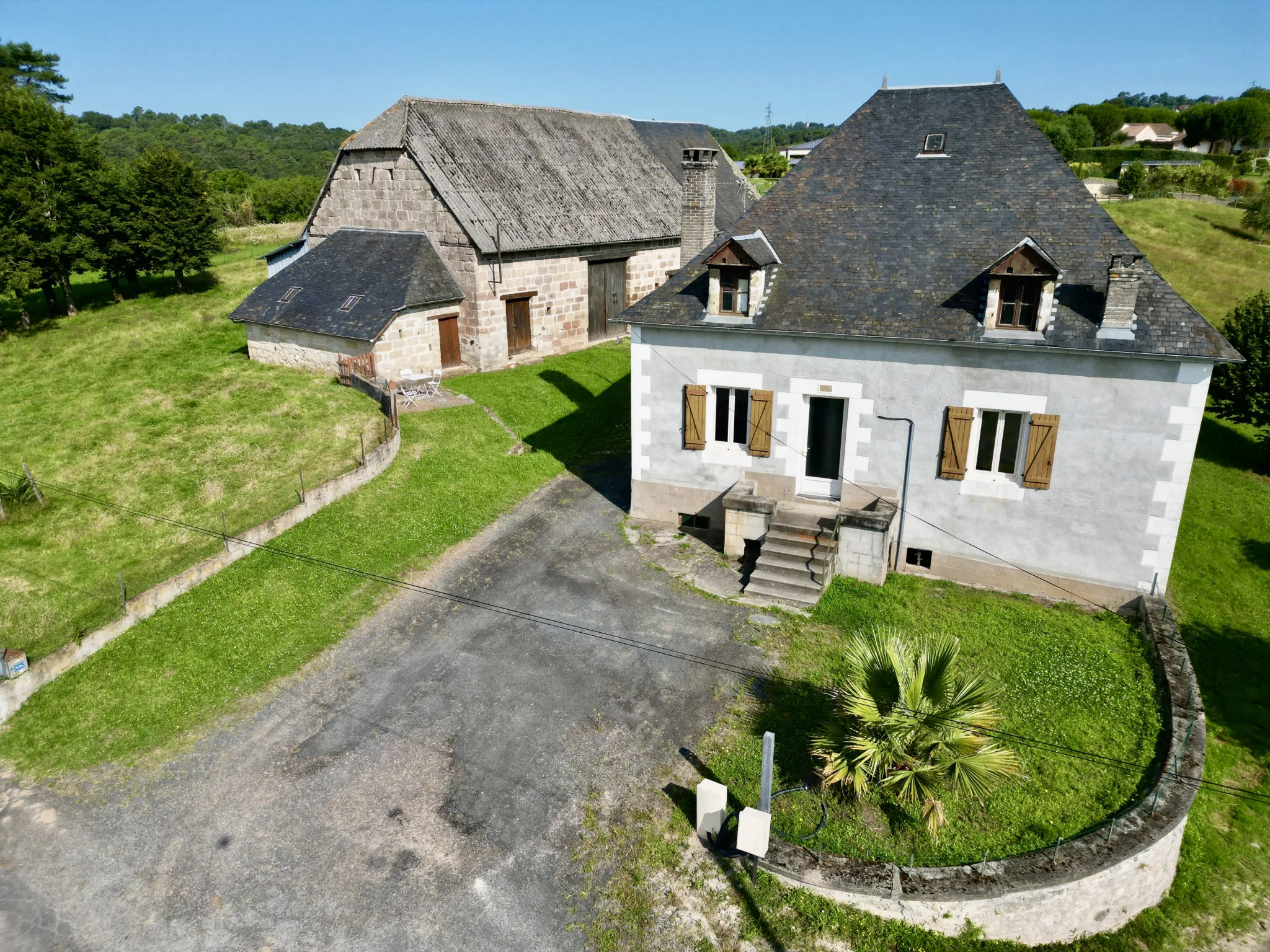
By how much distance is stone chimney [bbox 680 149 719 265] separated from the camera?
64.4 ft

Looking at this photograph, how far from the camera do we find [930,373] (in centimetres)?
1551

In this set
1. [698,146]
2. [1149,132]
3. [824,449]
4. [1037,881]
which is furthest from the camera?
[1149,132]

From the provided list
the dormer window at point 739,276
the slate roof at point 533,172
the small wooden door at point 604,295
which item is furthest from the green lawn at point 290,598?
the small wooden door at point 604,295

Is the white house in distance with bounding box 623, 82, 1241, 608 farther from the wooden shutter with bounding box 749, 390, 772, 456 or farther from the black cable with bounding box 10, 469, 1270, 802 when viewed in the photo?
the black cable with bounding box 10, 469, 1270, 802

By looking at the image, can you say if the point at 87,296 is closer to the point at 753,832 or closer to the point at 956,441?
the point at 956,441

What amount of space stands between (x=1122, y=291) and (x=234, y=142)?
15363 centimetres

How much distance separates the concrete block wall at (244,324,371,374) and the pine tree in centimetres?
1119

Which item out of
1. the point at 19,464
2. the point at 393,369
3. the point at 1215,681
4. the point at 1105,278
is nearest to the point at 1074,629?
the point at 1215,681

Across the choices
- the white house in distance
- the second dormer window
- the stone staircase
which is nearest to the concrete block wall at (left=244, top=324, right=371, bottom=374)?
the white house in distance

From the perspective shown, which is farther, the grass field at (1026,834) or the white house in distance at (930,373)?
the white house in distance at (930,373)

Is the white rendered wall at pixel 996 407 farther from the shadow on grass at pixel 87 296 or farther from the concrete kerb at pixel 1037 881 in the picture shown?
the shadow on grass at pixel 87 296

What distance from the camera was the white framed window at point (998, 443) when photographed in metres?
15.4

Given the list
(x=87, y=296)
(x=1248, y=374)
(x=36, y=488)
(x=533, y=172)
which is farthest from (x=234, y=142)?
(x=1248, y=374)

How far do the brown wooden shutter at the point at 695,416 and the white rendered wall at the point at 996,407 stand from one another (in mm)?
210
